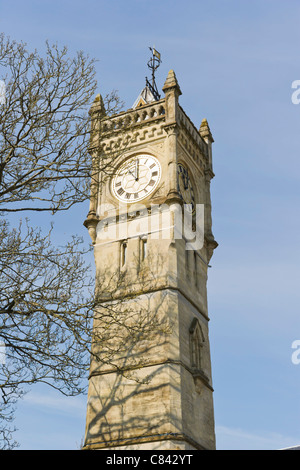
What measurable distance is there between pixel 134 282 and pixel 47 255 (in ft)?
37.5

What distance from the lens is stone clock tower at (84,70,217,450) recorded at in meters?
22.0

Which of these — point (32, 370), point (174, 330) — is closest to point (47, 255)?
point (32, 370)

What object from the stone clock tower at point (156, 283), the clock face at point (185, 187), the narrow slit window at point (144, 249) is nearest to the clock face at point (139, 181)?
the stone clock tower at point (156, 283)

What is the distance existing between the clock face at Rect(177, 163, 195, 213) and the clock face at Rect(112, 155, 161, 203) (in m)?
1.11

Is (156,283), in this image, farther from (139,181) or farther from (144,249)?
(139,181)

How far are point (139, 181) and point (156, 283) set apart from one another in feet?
17.8

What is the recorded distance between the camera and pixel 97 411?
23.1 m

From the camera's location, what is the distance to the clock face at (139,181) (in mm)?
27250

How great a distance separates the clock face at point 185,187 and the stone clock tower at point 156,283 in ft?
0.19

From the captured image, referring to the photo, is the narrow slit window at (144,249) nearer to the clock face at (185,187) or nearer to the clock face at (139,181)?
the clock face at (139,181)

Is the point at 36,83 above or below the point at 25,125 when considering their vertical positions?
above

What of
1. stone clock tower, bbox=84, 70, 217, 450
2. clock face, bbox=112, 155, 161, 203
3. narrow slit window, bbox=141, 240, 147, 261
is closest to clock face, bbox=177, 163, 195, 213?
stone clock tower, bbox=84, 70, 217, 450

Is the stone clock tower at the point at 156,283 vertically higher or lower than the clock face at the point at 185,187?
lower
